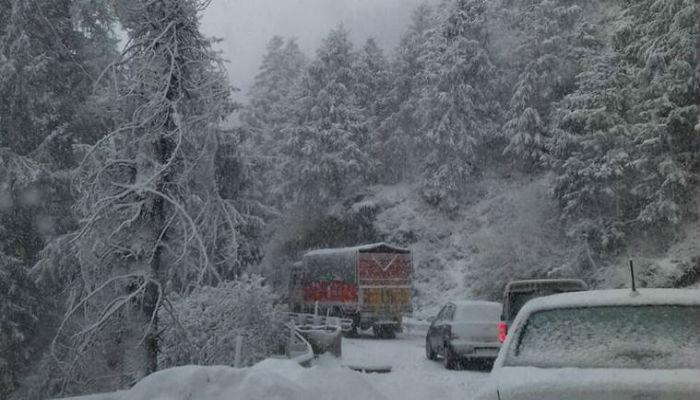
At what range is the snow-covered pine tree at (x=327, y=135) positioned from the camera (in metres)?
49.2

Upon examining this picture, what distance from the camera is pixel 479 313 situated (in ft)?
56.5

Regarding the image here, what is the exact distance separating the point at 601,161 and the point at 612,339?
2934cm

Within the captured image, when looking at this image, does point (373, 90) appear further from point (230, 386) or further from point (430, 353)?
point (230, 386)

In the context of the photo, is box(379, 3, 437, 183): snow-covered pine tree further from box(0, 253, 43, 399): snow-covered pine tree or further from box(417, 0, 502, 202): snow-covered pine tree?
box(0, 253, 43, 399): snow-covered pine tree

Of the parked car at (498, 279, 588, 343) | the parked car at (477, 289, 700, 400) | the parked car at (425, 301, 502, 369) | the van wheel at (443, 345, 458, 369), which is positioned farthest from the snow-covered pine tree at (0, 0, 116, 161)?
the parked car at (477, 289, 700, 400)

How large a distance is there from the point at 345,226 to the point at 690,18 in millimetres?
28241

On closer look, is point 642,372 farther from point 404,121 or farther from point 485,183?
point 404,121

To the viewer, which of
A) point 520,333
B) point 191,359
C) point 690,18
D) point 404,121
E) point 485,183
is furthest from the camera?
point 404,121

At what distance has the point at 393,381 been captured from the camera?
14.2 metres

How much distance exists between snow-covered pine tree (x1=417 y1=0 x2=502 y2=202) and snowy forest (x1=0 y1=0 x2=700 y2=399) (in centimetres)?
17

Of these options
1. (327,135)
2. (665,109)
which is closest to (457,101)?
Result: (327,135)

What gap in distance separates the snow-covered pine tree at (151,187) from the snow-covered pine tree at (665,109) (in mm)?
19385

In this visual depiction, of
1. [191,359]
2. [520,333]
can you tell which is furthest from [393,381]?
[520,333]

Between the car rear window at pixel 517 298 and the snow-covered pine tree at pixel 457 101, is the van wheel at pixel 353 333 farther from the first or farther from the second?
the snow-covered pine tree at pixel 457 101
